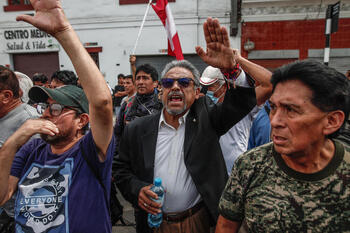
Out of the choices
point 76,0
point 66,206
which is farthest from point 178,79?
point 76,0

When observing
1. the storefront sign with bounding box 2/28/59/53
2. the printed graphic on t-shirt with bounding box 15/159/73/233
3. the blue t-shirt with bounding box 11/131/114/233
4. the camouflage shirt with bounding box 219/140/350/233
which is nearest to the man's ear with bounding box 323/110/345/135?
the camouflage shirt with bounding box 219/140/350/233

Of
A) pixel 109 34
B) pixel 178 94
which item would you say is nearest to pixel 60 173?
pixel 178 94

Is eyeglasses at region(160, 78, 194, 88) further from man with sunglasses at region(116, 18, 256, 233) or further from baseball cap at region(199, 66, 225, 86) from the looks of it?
baseball cap at region(199, 66, 225, 86)

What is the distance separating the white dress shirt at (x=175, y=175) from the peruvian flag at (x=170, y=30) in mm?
1751

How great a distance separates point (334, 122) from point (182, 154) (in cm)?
113

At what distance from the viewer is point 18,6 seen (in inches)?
469

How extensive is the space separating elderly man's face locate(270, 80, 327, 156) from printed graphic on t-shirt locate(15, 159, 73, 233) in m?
1.26

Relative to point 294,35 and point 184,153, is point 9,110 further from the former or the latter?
point 294,35

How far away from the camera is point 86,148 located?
154 centimetres

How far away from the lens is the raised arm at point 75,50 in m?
1.27

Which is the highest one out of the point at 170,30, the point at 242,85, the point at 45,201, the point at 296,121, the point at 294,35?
the point at 294,35

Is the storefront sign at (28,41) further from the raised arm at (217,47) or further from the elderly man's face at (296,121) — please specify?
the elderly man's face at (296,121)

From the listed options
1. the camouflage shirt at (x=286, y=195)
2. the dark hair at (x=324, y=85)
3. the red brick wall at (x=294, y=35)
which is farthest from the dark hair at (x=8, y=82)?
the red brick wall at (x=294, y=35)

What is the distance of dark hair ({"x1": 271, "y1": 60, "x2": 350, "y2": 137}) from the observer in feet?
3.85
